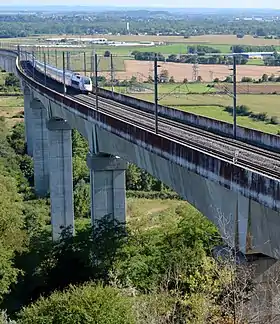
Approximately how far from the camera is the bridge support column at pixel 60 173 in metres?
45.3

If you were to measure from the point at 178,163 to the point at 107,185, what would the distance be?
48.5ft

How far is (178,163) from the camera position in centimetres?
2244

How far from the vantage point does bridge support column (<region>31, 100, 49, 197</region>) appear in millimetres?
58688

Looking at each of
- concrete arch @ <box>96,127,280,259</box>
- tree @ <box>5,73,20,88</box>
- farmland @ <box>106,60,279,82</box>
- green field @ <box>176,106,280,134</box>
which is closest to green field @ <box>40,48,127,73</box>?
farmland @ <box>106,60,279,82</box>

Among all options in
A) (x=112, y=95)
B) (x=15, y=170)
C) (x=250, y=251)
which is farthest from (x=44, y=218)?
(x=250, y=251)

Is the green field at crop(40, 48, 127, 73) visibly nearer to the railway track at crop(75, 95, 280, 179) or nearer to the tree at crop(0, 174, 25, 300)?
the tree at crop(0, 174, 25, 300)

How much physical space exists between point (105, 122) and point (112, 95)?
17.3 meters

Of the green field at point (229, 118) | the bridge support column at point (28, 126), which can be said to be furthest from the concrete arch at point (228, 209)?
the bridge support column at point (28, 126)

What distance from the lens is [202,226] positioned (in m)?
31.1

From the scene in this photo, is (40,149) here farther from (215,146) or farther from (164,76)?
(215,146)

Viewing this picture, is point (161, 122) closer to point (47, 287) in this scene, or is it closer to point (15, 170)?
point (47, 287)

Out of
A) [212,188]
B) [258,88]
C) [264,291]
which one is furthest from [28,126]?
[264,291]

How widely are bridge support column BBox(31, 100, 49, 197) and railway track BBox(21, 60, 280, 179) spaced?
19.5m

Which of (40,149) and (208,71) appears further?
(208,71)
